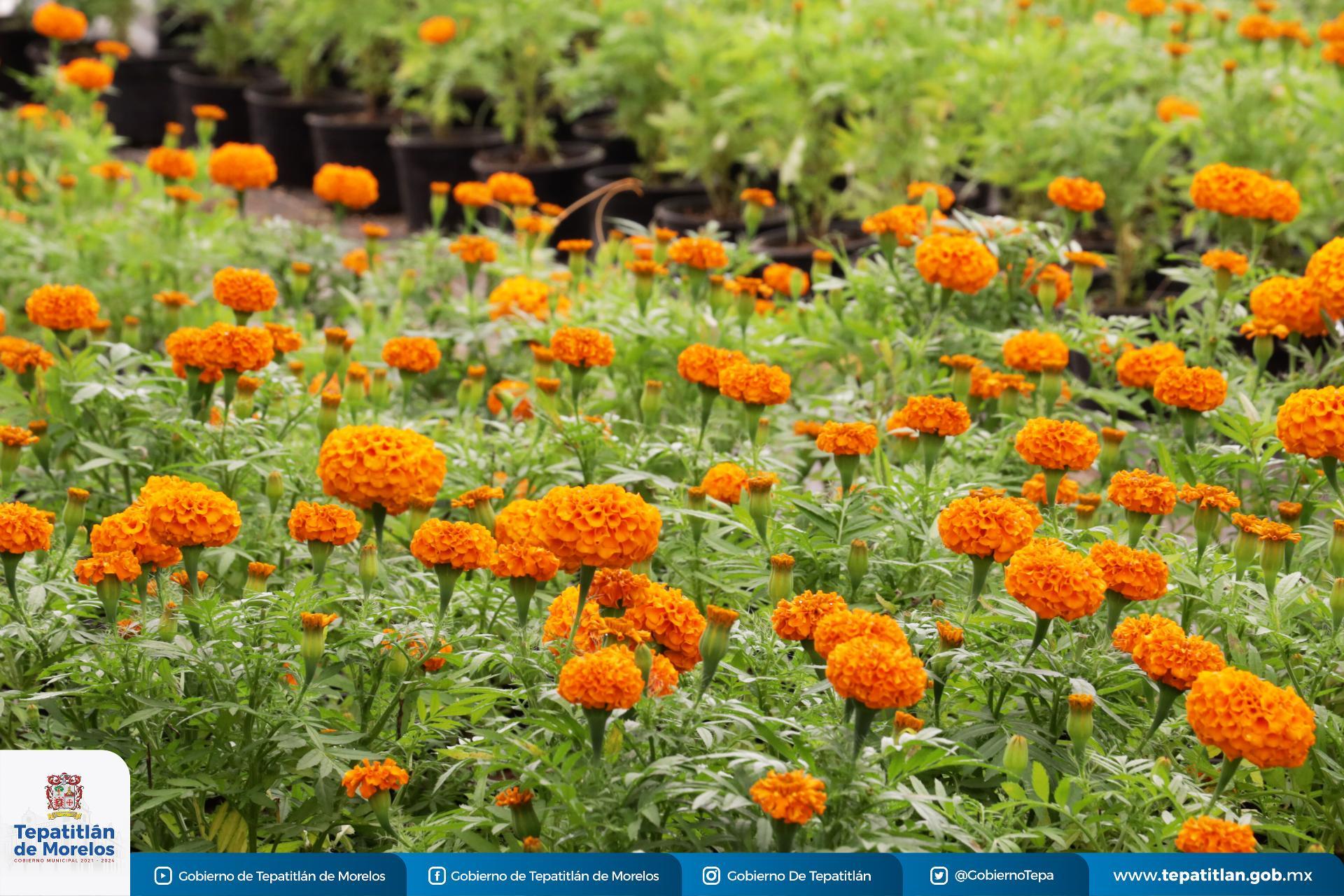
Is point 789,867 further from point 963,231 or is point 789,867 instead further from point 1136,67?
point 1136,67

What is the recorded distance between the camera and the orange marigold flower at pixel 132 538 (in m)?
1.74

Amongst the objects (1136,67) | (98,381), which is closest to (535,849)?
(98,381)

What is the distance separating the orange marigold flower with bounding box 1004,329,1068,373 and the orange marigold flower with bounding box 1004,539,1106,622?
0.97m

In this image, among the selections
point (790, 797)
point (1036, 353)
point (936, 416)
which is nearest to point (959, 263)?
point (1036, 353)

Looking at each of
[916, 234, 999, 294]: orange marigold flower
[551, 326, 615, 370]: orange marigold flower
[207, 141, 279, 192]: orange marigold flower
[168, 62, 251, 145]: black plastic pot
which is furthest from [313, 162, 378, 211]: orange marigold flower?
[168, 62, 251, 145]: black plastic pot

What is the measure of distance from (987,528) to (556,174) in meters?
4.94

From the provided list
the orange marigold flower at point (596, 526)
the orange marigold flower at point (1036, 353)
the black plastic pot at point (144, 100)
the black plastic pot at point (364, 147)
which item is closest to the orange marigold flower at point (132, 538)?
the orange marigold flower at point (596, 526)

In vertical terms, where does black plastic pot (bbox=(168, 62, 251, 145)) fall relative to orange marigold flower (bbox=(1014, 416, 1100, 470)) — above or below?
below

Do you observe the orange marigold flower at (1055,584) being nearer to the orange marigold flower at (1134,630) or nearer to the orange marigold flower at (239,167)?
the orange marigold flower at (1134,630)

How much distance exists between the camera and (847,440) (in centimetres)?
207

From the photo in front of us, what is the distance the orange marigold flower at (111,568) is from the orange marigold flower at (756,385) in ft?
2.98

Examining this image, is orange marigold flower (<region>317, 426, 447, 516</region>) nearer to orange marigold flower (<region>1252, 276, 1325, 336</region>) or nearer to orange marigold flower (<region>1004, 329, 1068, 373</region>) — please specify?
orange marigold flower (<region>1004, 329, 1068, 373</region>)

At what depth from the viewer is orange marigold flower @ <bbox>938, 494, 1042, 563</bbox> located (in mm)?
1734

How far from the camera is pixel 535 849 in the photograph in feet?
4.94
